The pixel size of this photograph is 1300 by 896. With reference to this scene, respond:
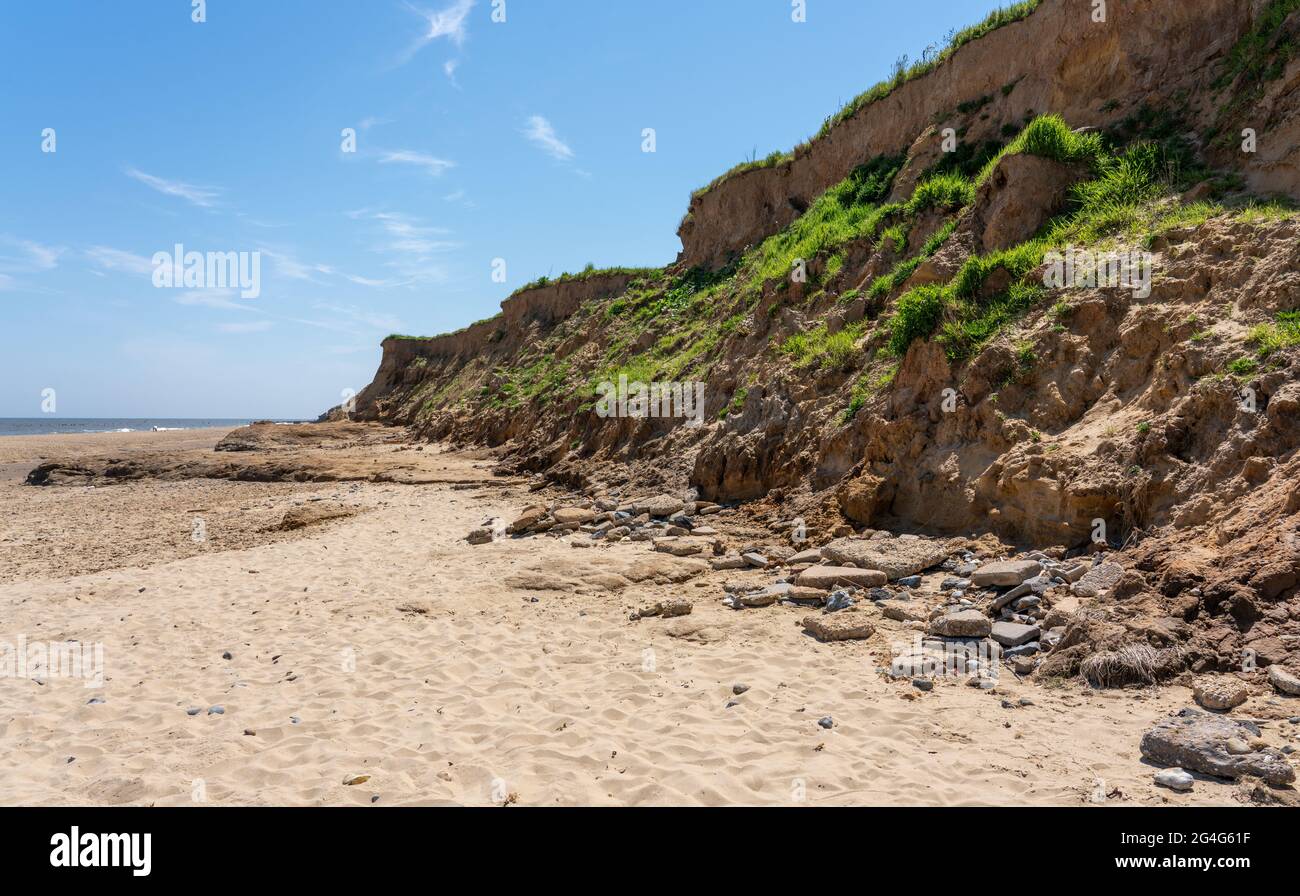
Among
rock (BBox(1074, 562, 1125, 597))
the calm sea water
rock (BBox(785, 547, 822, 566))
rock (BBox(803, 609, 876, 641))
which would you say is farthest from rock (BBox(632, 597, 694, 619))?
the calm sea water

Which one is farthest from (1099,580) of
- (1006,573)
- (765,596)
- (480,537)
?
(480,537)

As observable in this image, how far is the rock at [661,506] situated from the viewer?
Result: 36.6 feet

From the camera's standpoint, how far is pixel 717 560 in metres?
8.56

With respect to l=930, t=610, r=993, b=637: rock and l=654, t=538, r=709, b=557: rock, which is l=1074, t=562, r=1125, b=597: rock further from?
l=654, t=538, r=709, b=557: rock

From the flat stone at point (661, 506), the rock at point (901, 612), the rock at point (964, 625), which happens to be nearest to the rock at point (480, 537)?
the flat stone at point (661, 506)

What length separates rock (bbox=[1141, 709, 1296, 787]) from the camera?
347 cm

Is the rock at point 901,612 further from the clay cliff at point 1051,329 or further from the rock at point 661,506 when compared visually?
the rock at point 661,506

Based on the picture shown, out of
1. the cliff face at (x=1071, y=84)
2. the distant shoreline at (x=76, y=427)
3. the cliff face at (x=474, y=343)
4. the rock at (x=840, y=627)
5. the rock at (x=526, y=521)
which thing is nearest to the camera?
the rock at (x=840, y=627)

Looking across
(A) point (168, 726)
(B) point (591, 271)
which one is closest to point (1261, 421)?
(A) point (168, 726)

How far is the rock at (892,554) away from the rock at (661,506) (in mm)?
3361

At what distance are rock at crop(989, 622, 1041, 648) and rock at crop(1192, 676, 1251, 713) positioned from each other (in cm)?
118

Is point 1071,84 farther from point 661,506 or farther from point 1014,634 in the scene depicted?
point 1014,634
